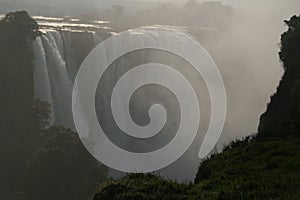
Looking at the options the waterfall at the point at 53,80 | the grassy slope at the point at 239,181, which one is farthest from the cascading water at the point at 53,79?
the grassy slope at the point at 239,181

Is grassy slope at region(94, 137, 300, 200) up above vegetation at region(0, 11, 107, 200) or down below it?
below

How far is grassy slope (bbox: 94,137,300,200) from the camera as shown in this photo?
720 cm

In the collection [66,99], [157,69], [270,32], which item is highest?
[270,32]

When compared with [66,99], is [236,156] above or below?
below

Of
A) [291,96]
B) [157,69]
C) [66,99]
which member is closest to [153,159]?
[66,99]

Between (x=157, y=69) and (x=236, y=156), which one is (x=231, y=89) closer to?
(x=157, y=69)

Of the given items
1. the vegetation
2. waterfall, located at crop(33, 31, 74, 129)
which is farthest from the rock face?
waterfall, located at crop(33, 31, 74, 129)

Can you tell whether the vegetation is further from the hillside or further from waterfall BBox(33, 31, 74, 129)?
the hillside

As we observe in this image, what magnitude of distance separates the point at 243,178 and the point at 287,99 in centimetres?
509

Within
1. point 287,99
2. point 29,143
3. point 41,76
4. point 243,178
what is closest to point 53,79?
point 41,76

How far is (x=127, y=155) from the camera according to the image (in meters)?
25.8

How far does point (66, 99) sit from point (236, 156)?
16.8m

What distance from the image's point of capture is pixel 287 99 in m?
12.5

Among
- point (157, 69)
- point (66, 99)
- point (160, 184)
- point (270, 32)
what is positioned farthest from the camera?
point (270, 32)
